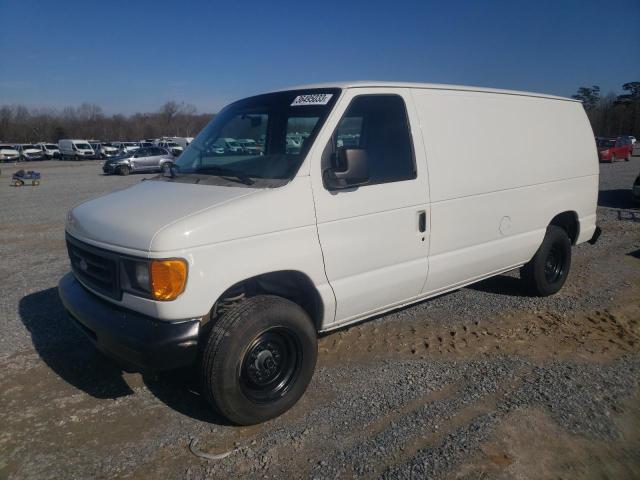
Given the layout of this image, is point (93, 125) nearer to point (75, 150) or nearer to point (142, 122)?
point (142, 122)

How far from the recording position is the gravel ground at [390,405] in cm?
276

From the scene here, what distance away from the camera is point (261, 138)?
3.92 metres

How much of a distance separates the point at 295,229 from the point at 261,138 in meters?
1.19

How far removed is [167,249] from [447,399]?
7.40 ft

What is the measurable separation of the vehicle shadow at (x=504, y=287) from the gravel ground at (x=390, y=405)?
293mm

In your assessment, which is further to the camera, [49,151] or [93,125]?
[93,125]

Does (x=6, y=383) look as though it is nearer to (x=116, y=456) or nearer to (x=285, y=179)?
(x=116, y=456)

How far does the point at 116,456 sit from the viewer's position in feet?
9.39

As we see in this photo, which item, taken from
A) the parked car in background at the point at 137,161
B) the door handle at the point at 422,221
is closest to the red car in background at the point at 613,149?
the parked car in background at the point at 137,161

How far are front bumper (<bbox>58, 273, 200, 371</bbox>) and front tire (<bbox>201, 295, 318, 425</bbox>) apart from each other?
→ 0.18m

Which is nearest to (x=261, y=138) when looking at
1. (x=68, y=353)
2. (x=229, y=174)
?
(x=229, y=174)

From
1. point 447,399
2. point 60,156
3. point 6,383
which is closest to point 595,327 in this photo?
point 447,399

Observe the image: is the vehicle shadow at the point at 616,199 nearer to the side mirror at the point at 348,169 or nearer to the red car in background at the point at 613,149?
the side mirror at the point at 348,169

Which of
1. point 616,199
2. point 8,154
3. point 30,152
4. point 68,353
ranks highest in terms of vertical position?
point 30,152
